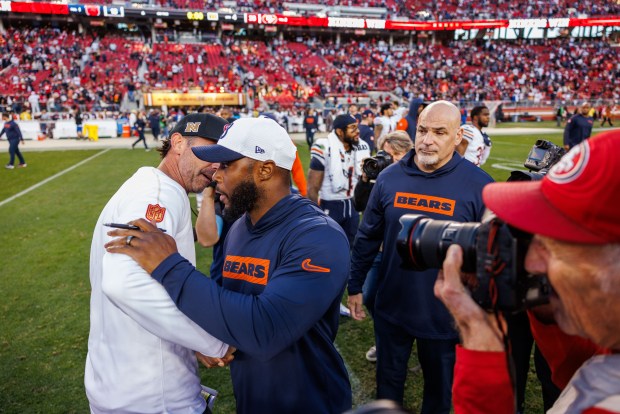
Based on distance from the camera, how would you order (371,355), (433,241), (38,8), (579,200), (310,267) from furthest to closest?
(38,8) → (371,355) → (310,267) → (433,241) → (579,200)

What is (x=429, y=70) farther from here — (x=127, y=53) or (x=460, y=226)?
(x=460, y=226)

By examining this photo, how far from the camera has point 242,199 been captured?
5.94ft

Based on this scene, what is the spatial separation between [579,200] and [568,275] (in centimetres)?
17

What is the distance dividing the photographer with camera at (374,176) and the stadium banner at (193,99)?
31.0 m

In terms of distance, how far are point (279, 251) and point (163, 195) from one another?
0.51 m

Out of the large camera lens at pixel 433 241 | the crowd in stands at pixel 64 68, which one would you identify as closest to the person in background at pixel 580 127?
the large camera lens at pixel 433 241

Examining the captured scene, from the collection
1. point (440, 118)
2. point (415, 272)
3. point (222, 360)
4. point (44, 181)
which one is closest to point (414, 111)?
point (440, 118)

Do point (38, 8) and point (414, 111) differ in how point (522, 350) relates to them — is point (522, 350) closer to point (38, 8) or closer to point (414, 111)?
point (414, 111)

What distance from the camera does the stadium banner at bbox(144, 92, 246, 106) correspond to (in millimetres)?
32469

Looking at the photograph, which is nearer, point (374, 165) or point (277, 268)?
point (277, 268)

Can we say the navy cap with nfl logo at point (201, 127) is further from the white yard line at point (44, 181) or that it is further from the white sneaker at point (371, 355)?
the white yard line at point (44, 181)

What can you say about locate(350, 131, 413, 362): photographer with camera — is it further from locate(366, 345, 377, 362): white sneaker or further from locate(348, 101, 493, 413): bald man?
locate(348, 101, 493, 413): bald man

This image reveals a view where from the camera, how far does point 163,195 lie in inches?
67.5

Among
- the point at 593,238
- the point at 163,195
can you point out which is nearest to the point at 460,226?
the point at 593,238
